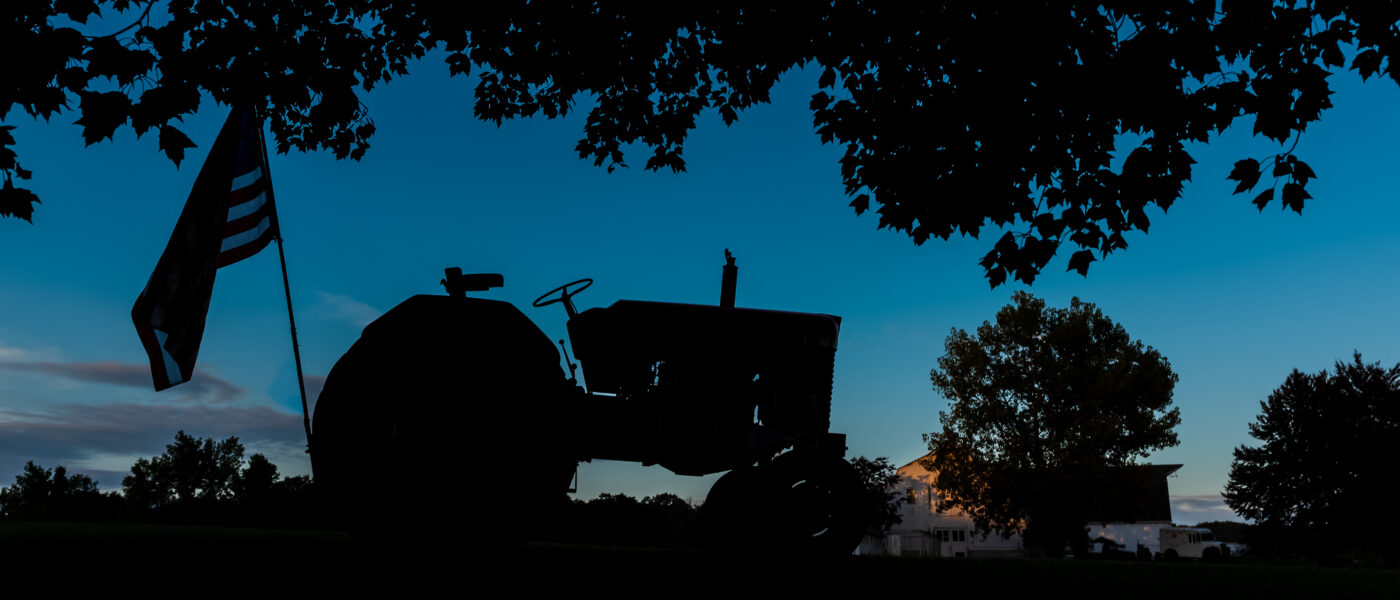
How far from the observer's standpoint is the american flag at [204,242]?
28.2 feet

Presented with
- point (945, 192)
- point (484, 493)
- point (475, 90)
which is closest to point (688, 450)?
point (484, 493)

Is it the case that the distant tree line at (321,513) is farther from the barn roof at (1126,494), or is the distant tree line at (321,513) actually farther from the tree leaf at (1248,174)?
the barn roof at (1126,494)

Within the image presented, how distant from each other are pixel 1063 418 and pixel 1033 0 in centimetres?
2688

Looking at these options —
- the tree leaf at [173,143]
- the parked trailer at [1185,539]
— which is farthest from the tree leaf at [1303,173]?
the parked trailer at [1185,539]

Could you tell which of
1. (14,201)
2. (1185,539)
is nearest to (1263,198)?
(14,201)

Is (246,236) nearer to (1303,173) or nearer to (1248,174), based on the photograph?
(1248,174)

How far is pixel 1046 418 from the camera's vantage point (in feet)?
102

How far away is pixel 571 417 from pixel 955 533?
50342mm

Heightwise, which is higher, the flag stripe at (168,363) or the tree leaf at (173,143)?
the tree leaf at (173,143)

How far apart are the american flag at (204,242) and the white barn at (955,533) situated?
38536 mm

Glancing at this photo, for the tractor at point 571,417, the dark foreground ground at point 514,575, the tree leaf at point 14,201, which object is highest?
the tree leaf at point 14,201

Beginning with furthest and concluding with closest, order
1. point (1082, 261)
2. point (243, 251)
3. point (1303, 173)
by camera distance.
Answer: point (243, 251) < point (1082, 261) < point (1303, 173)

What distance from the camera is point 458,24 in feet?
25.4

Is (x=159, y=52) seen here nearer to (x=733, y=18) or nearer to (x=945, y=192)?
(x=733, y=18)
